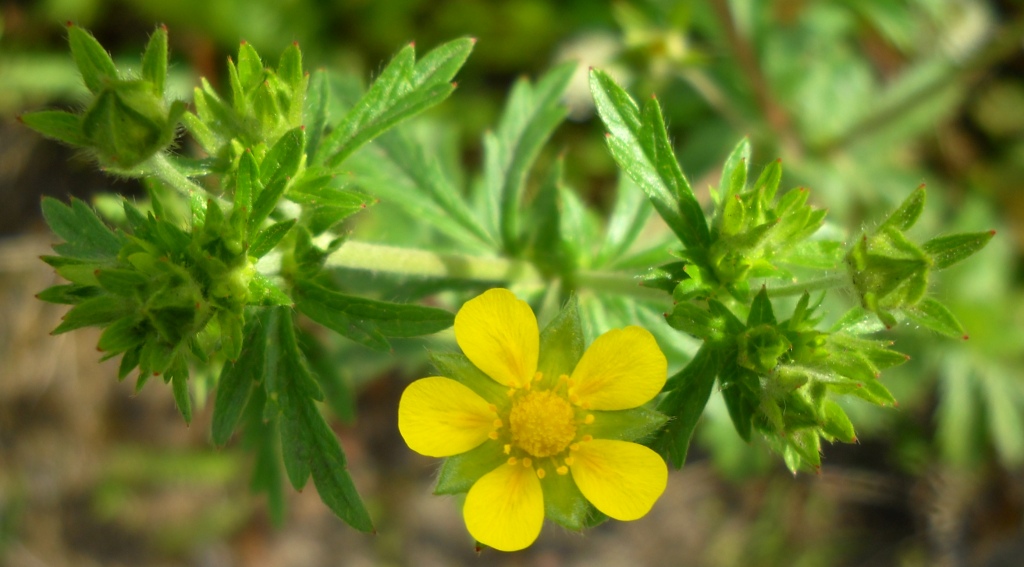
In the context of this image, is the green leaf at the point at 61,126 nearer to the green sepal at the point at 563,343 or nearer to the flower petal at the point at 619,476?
the green sepal at the point at 563,343

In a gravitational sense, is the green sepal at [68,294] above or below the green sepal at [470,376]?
above

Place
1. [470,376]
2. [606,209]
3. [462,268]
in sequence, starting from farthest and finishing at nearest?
1. [606,209]
2. [462,268]
3. [470,376]

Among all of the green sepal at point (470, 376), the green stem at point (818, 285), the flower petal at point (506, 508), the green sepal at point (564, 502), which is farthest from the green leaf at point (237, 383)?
the green stem at point (818, 285)

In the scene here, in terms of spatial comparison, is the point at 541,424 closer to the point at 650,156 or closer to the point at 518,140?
the point at 650,156

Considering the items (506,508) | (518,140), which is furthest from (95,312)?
(518,140)

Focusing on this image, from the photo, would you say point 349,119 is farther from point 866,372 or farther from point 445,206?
point 866,372

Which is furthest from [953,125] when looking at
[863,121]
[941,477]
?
[941,477]
